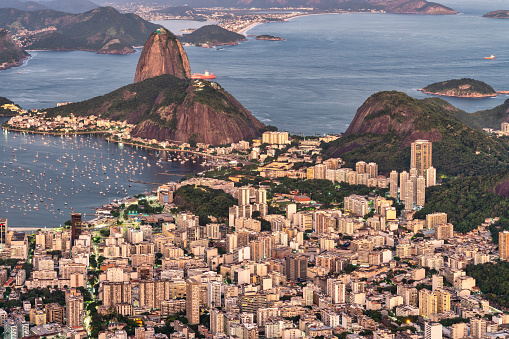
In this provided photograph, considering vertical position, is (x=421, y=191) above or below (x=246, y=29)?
below

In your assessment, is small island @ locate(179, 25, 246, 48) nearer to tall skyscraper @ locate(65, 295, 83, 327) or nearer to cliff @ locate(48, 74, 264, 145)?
cliff @ locate(48, 74, 264, 145)

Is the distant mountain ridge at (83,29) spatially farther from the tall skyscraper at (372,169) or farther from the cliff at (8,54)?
the tall skyscraper at (372,169)

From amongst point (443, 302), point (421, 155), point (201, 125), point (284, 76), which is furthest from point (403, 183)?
point (284, 76)

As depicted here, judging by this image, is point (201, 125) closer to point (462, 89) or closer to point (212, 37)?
point (462, 89)

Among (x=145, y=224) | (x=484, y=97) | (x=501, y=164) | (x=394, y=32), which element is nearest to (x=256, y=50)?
(x=394, y=32)

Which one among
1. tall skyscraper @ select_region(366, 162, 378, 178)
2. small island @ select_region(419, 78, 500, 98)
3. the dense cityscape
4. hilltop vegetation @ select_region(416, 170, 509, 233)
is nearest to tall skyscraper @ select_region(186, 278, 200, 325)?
the dense cityscape

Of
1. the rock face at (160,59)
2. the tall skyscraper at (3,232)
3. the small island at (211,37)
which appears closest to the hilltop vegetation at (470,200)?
the tall skyscraper at (3,232)
